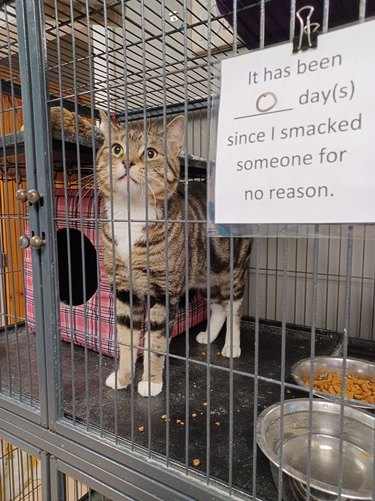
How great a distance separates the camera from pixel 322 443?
76 centimetres

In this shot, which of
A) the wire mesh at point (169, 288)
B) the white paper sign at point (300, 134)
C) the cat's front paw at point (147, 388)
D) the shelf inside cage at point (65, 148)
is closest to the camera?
the white paper sign at point (300, 134)

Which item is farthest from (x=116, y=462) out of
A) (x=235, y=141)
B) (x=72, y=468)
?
(x=235, y=141)

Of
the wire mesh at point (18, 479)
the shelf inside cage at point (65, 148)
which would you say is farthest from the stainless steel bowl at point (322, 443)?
the wire mesh at point (18, 479)

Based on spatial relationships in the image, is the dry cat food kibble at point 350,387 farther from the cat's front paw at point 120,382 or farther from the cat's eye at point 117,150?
the cat's eye at point 117,150

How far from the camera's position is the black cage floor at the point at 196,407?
68 centimetres

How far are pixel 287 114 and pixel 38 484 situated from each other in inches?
69.9

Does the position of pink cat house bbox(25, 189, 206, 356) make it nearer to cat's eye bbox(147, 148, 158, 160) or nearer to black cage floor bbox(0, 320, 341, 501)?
black cage floor bbox(0, 320, 341, 501)

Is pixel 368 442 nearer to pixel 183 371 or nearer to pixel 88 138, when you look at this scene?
pixel 183 371

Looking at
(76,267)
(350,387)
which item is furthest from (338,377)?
(76,267)

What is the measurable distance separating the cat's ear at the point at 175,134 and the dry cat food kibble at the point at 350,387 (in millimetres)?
825

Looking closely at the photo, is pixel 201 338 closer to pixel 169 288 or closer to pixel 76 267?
pixel 169 288

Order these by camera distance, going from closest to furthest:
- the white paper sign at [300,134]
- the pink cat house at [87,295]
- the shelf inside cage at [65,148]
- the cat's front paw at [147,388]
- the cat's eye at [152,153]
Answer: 1. the white paper sign at [300,134]
2. the shelf inside cage at [65,148]
3. the cat's front paw at [147,388]
4. the cat's eye at [152,153]
5. the pink cat house at [87,295]

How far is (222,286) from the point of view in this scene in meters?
1.44

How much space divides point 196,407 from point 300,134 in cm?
72
